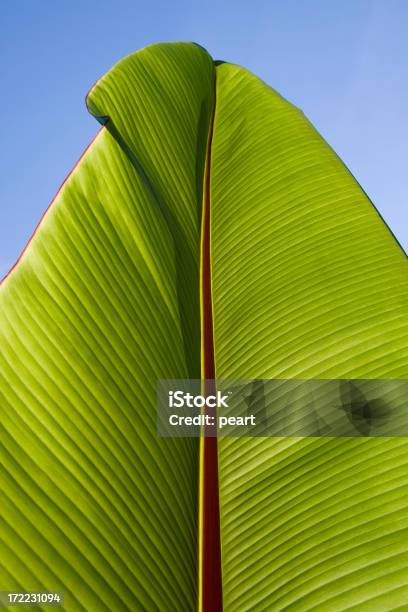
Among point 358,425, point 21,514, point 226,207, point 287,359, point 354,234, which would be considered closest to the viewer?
point 21,514

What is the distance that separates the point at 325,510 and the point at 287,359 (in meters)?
0.23

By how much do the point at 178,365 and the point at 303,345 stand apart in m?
0.18

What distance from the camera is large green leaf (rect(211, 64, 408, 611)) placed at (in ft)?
1.79

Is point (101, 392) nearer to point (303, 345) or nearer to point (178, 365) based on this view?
point (178, 365)

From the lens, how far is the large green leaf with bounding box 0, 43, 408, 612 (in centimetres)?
52

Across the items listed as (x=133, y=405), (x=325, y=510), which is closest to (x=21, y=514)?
(x=133, y=405)

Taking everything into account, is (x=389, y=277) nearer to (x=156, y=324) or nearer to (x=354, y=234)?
(x=354, y=234)

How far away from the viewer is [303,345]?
2.51 ft

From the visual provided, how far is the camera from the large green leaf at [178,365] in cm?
52

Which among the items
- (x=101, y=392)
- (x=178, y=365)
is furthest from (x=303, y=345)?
(x=101, y=392)

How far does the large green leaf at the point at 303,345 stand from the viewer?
0.55 metres

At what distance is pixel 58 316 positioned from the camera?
663 mm

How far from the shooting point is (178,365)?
2.51 ft

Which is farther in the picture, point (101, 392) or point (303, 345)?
point (303, 345)
